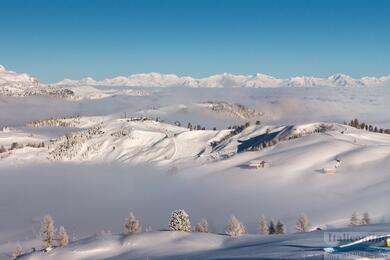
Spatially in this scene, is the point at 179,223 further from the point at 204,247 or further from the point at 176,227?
the point at 204,247

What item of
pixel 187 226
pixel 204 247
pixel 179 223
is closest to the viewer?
pixel 204 247

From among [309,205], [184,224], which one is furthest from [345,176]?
[184,224]

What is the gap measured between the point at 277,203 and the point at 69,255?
115 metres

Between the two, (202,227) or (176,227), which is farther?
(202,227)

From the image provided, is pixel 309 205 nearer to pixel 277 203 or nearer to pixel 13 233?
pixel 277 203

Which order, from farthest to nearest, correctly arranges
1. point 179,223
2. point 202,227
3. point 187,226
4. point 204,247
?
1. point 202,227
2. point 187,226
3. point 179,223
4. point 204,247

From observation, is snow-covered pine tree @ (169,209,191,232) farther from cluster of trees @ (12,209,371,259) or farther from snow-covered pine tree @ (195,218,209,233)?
snow-covered pine tree @ (195,218,209,233)

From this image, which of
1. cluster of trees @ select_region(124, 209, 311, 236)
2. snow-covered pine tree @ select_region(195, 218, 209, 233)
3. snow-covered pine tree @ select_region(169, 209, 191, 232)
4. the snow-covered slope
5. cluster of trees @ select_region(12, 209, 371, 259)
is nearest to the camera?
the snow-covered slope

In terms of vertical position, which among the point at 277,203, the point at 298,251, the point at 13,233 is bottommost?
the point at 13,233

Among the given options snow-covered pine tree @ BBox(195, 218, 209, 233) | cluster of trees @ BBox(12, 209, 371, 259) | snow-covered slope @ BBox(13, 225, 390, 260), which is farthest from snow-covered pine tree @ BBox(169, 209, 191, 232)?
snow-covered pine tree @ BBox(195, 218, 209, 233)

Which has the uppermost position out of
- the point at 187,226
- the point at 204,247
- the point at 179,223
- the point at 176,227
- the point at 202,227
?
the point at 204,247

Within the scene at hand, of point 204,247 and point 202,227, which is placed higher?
point 204,247

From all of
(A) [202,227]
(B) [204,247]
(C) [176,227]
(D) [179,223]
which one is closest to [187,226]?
(D) [179,223]

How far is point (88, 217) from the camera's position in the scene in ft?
627
